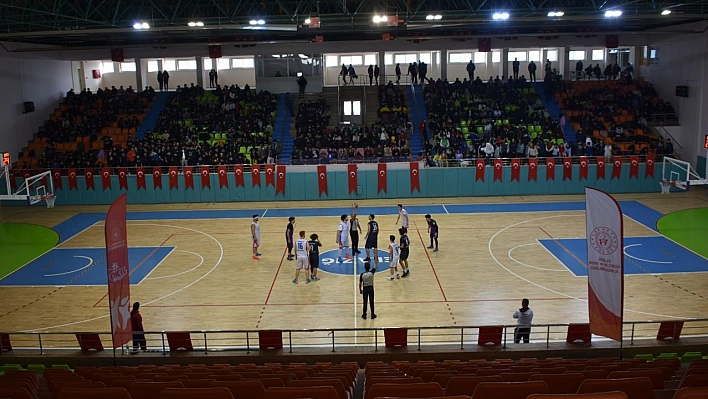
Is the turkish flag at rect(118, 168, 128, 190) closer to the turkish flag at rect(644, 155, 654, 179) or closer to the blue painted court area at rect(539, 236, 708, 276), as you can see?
the blue painted court area at rect(539, 236, 708, 276)

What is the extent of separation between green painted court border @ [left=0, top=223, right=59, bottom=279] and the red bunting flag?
8.32m

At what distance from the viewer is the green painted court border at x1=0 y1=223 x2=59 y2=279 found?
25.2 meters

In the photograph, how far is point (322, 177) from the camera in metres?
36.0

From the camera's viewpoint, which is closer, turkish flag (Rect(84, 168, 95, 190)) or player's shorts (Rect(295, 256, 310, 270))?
player's shorts (Rect(295, 256, 310, 270))

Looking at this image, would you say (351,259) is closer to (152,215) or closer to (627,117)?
(152,215)

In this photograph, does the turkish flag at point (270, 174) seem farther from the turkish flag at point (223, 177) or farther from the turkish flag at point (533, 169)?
the turkish flag at point (533, 169)

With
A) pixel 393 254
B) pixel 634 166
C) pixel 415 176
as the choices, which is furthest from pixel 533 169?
pixel 393 254

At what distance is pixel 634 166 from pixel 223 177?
22217 millimetres

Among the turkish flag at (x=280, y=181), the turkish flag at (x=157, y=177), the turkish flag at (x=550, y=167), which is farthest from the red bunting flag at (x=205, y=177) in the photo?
the turkish flag at (x=550, y=167)

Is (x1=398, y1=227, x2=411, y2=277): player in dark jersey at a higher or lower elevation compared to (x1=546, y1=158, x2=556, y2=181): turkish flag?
lower

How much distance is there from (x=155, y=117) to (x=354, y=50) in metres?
14.5

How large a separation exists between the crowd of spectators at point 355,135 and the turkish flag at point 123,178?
9143 mm

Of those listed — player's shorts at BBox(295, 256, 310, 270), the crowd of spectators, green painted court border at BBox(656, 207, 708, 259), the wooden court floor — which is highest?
the crowd of spectators

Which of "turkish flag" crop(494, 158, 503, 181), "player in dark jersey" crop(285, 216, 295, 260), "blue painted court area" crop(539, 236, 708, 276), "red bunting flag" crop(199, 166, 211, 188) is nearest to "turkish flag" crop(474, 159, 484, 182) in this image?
"turkish flag" crop(494, 158, 503, 181)
